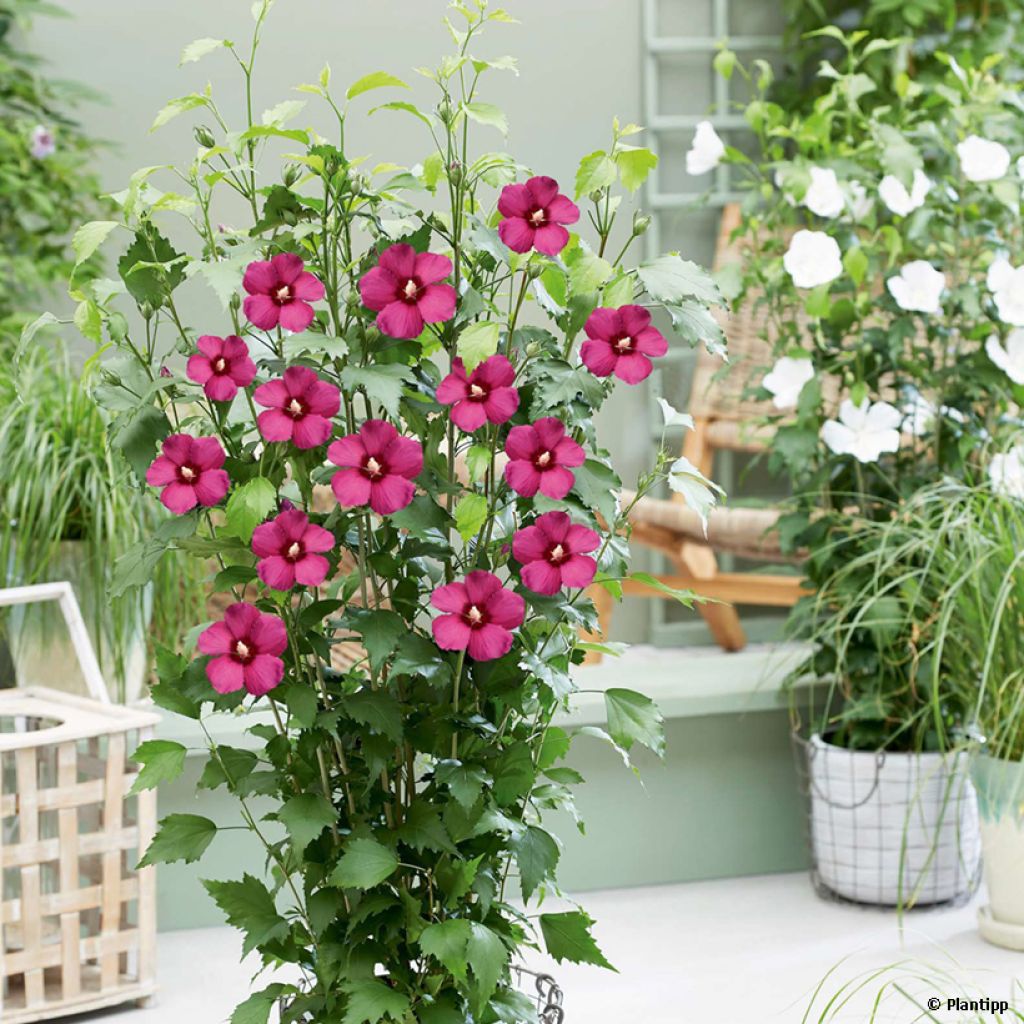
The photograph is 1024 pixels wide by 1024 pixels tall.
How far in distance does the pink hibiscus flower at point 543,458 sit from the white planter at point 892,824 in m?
1.40

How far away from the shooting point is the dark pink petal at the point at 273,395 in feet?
3.92

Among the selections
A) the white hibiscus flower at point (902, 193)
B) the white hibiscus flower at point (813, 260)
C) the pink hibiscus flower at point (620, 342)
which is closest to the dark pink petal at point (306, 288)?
the pink hibiscus flower at point (620, 342)

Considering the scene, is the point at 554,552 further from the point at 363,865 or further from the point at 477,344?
the point at 363,865

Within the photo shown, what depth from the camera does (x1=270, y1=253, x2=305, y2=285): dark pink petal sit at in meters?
1.21

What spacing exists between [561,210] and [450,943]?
0.59 metres

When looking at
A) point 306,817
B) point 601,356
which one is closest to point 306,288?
point 601,356

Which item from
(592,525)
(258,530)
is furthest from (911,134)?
(258,530)

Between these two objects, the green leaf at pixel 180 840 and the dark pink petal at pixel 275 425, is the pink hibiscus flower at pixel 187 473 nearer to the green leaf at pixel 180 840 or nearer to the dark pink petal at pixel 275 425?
the dark pink petal at pixel 275 425

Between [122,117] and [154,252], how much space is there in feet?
8.77

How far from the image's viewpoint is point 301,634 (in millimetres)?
1320

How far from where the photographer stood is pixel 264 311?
47.9 inches

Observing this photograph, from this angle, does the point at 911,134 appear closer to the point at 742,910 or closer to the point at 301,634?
the point at 742,910

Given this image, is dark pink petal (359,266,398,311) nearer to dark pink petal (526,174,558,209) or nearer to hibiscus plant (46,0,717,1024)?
hibiscus plant (46,0,717,1024)

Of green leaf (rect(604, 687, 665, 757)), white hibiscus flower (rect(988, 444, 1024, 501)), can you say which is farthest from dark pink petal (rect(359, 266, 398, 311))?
white hibiscus flower (rect(988, 444, 1024, 501))
